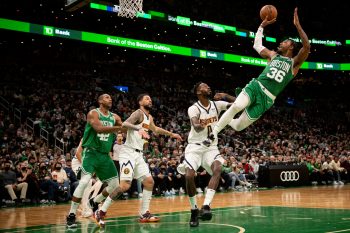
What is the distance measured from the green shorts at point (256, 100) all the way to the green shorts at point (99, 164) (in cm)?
290

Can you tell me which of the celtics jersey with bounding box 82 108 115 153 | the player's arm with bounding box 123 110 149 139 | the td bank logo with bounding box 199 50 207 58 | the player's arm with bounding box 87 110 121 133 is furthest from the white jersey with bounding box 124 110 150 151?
the td bank logo with bounding box 199 50 207 58

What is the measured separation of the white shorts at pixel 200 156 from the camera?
7.75m

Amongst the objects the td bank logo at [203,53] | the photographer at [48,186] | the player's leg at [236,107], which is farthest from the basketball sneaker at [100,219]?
the td bank logo at [203,53]

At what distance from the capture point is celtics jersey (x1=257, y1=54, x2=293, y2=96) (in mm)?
6816

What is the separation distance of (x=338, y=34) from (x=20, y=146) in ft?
117

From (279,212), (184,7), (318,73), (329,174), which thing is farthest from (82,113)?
(318,73)

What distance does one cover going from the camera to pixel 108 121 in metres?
8.62

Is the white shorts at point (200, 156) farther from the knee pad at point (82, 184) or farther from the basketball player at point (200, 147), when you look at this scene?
the knee pad at point (82, 184)

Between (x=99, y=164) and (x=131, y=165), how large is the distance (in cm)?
60

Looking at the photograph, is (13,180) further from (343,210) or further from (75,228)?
(343,210)

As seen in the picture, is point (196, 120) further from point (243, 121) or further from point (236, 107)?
point (236, 107)

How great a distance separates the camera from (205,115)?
7.78m

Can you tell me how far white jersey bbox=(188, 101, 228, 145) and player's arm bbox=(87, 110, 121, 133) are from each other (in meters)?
1.32

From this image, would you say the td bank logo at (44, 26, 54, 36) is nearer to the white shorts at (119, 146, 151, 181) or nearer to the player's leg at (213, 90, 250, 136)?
the white shorts at (119, 146, 151, 181)
